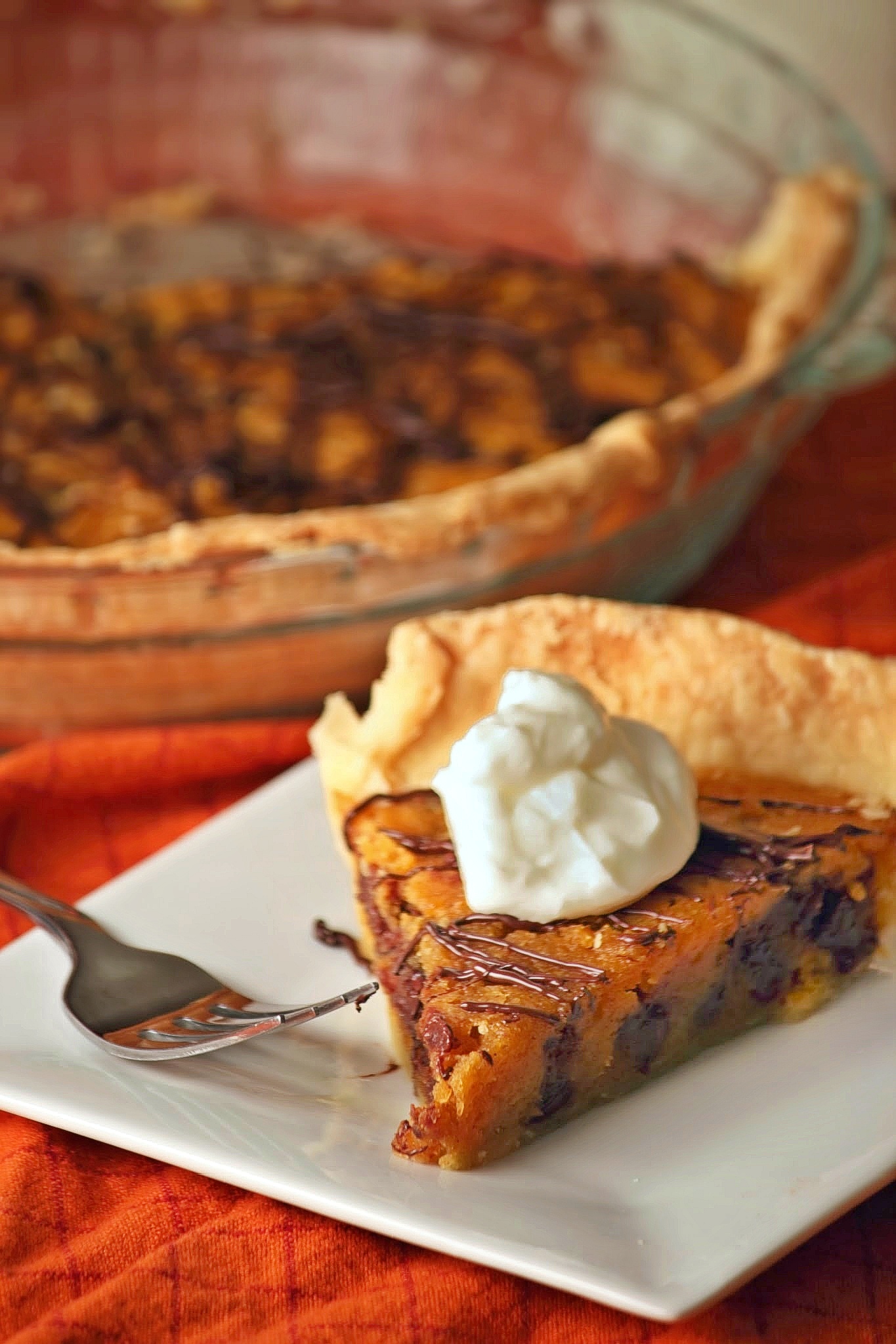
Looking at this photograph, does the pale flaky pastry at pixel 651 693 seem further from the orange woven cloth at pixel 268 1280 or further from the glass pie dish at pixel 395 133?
the glass pie dish at pixel 395 133

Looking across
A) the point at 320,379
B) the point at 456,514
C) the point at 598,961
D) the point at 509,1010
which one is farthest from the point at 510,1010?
the point at 320,379

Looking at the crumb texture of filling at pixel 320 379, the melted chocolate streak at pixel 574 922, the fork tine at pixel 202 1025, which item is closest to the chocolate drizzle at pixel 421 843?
the melted chocolate streak at pixel 574 922

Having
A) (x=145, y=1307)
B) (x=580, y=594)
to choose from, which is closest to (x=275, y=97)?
(x=580, y=594)

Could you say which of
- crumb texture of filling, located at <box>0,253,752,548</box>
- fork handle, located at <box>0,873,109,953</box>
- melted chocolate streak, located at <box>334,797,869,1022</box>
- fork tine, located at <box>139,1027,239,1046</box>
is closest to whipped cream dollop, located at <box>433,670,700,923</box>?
melted chocolate streak, located at <box>334,797,869,1022</box>

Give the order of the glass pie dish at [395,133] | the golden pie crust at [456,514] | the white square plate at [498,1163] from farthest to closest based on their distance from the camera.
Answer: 1. the glass pie dish at [395,133]
2. the golden pie crust at [456,514]
3. the white square plate at [498,1163]

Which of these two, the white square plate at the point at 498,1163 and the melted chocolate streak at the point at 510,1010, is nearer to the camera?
the white square plate at the point at 498,1163

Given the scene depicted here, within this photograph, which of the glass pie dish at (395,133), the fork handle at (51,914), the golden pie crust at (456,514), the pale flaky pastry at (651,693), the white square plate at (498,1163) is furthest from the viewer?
the glass pie dish at (395,133)
